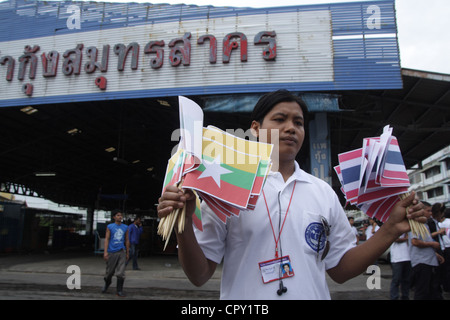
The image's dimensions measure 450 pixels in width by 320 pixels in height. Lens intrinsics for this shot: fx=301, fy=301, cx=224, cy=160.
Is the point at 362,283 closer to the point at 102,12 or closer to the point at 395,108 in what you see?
the point at 395,108

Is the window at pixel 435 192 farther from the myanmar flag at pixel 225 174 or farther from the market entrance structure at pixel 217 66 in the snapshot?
the myanmar flag at pixel 225 174

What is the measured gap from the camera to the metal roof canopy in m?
8.89

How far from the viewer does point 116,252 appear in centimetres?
690

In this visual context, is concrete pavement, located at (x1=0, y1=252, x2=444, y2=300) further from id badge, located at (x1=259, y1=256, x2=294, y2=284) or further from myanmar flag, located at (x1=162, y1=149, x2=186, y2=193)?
myanmar flag, located at (x1=162, y1=149, x2=186, y2=193)

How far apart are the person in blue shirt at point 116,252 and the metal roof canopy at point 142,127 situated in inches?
154

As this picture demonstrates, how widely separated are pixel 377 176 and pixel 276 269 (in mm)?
569

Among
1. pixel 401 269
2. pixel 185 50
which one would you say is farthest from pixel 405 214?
pixel 185 50

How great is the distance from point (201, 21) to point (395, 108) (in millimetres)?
6510

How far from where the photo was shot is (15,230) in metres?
16.8

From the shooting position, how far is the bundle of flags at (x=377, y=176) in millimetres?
1234

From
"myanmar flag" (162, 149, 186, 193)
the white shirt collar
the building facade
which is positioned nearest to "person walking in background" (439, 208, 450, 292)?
the white shirt collar

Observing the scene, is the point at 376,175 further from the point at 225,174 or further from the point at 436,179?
the point at 436,179

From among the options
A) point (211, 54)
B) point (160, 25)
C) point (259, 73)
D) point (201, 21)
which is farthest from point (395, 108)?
point (160, 25)

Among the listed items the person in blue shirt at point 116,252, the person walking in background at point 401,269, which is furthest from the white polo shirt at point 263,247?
the person in blue shirt at point 116,252
